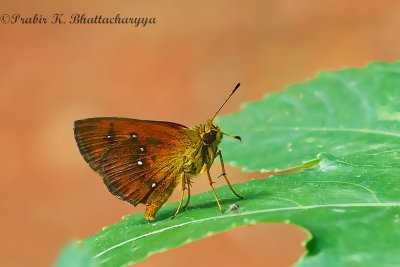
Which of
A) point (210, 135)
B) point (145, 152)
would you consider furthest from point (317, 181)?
point (145, 152)

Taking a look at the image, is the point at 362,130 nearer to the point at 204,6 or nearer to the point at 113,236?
the point at 113,236

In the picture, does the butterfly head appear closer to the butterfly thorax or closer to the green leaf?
the butterfly thorax

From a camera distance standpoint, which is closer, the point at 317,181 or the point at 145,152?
the point at 317,181

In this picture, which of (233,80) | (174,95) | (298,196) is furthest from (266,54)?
(298,196)

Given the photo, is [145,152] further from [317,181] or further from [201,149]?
[317,181]

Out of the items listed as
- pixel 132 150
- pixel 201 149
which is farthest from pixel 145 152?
pixel 201 149

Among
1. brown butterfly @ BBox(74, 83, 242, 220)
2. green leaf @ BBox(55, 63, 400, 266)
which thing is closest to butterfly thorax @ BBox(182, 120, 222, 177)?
brown butterfly @ BBox(74, 83, 242, 220)

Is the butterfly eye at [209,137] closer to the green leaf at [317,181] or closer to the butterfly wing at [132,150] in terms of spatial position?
the butterfly wing at [132,150]

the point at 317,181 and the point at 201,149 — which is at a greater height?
the point at 201,149
